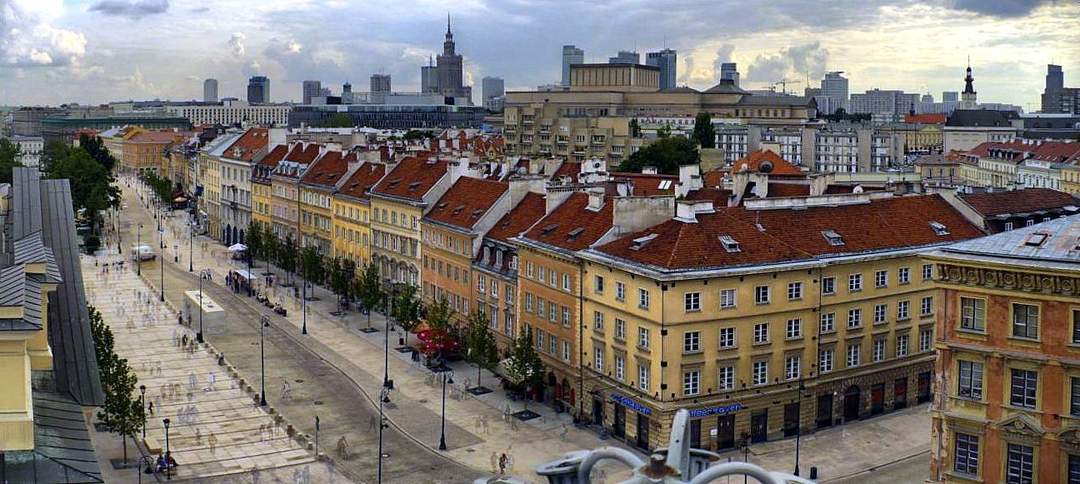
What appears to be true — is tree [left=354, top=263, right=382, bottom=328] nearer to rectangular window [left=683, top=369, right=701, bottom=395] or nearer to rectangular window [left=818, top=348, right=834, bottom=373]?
rectangular window [left=683, top=369, right=701, bottom=395]

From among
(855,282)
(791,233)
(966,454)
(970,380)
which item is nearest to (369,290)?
(791,233)

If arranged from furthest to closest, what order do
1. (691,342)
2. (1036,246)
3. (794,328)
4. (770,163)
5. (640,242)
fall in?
(770,163) → (640,242) → (794,328) → (691,342) → (1036,246)

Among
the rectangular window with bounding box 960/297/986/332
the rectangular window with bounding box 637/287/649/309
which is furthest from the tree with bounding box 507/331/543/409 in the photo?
the rectangular window with bounding box 960/297/986/332

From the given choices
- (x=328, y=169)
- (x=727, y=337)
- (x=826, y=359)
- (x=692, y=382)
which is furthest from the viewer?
(x=328, y=169)

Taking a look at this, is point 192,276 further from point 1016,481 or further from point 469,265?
point 1016,481

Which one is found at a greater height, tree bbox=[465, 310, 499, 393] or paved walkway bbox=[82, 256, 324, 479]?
tree bbox=[465, 310, 499, 393]

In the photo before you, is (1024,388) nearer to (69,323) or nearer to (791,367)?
(791,367)
